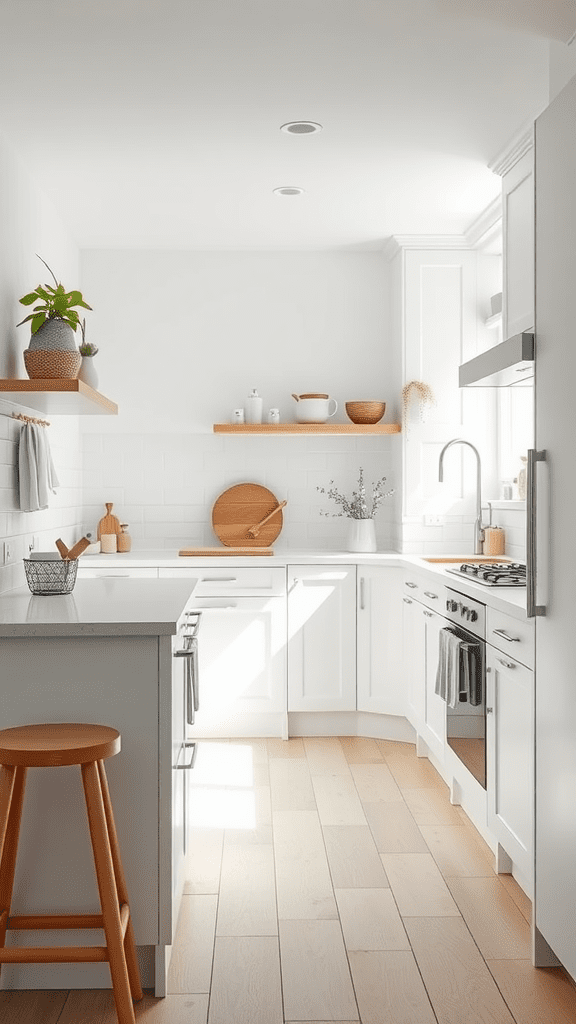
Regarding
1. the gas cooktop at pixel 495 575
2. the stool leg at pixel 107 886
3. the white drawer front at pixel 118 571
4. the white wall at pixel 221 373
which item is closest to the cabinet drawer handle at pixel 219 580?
the white drawer front at pixel 118 571

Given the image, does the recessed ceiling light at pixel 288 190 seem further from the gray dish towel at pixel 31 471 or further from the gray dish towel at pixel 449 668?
the gray dish towel at pixel 449 668

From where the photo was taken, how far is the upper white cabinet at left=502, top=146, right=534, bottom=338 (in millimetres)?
3479

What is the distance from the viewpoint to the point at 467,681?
3.32 metres

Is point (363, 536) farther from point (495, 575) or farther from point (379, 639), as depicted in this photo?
point (495, 575)

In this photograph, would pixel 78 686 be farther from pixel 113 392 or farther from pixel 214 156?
pixel 113 392

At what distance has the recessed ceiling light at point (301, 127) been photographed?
354 centimetres

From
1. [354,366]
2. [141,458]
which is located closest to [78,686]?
[141,458]

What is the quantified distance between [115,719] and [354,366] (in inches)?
138

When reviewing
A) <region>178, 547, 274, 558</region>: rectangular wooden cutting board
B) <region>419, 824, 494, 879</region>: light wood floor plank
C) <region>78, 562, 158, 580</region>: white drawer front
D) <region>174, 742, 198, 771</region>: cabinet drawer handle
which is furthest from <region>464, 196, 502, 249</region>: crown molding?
<region>174, 742, 198, 771</region>: cabinet drawer handle

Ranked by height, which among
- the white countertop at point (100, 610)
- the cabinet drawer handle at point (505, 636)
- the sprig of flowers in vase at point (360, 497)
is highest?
the sprig of flowers in vase at point (360, 497)

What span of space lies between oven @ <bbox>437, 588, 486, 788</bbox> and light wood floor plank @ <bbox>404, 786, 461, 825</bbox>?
0.29 meters

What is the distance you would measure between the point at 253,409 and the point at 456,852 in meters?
2.73

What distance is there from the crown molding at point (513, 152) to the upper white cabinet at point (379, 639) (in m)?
1.98

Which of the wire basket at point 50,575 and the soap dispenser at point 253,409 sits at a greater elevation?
the soap dispenser at point 253,409
